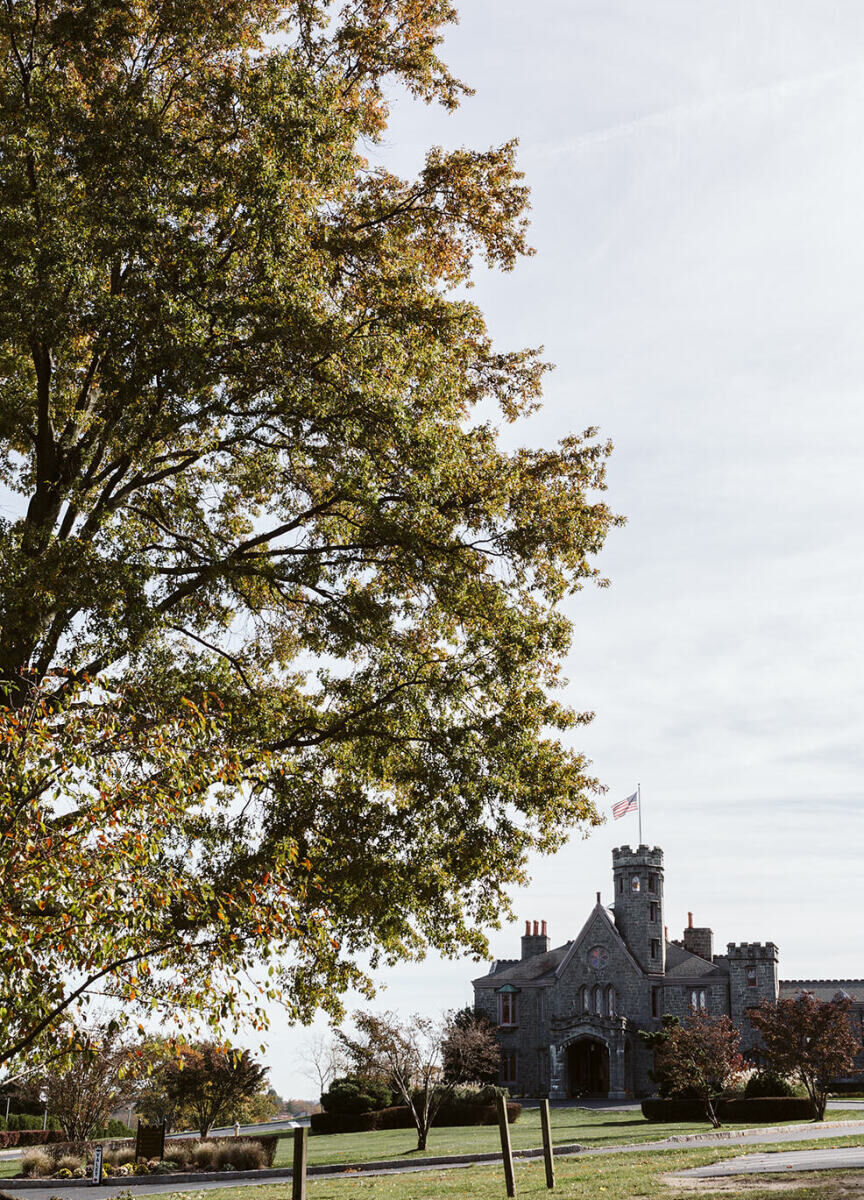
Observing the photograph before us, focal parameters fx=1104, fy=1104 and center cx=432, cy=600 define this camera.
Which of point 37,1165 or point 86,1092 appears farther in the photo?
point 86,1092


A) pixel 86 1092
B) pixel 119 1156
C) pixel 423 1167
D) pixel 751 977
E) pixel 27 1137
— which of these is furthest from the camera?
pixel 751 977

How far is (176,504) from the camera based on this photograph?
1539 centimetres

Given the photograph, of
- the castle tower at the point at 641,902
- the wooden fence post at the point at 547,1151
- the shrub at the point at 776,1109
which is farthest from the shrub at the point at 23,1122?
the wooden fence post at the point at 547,1151

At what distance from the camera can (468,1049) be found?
44.3m

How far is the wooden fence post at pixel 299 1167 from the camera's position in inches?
482

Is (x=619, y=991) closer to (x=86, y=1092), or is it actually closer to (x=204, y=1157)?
(x=86, y=1092)

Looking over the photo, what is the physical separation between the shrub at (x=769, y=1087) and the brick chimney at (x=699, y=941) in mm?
32321

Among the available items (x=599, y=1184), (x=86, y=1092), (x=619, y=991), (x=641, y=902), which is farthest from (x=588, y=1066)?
(x=599, y=1184)

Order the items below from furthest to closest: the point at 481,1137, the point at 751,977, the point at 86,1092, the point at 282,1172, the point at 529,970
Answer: the point at 529,970 < the point at 751,977 < the point at 481,1137 < the point at 86,1092 < the point at 282,1172

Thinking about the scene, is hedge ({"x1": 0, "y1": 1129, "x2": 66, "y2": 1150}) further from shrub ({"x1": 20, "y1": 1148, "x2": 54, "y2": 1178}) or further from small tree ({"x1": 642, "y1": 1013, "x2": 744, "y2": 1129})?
small tree ({"x1": 642, "y1": 1013, "x2": 744, "y2": 1129})

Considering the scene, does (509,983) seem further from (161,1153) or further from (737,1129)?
(161,1153)

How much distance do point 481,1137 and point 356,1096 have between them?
1154cm

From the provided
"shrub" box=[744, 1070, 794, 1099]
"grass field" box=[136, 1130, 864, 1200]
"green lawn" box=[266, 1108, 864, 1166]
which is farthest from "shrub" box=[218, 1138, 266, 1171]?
"shrub" box=[744, 1070, 794, 1099]

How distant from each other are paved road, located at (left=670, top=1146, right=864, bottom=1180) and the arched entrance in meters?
46.4
